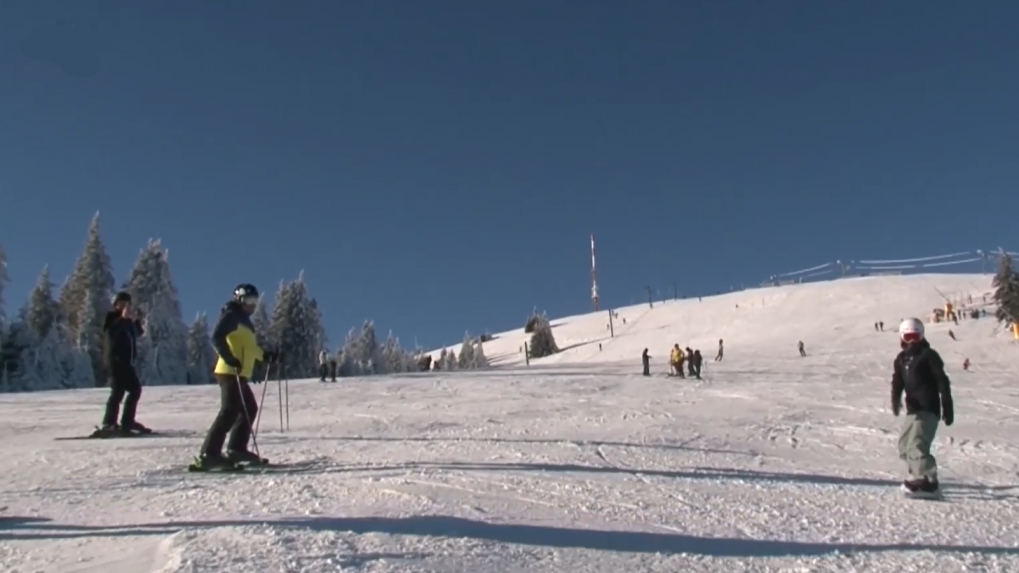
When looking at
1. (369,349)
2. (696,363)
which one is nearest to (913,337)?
(696,363)

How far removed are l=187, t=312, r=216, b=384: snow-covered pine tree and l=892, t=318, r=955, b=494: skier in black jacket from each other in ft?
184

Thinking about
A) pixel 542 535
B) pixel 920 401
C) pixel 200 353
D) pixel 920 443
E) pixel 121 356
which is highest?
pixel 200 353

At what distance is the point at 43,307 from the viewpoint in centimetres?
5781

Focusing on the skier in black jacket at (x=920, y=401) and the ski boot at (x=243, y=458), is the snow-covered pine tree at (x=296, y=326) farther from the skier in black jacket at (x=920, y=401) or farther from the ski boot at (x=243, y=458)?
the skier in black jacket at (x=920, y=401)

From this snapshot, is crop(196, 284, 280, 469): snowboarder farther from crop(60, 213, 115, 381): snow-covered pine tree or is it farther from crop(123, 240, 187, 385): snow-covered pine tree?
crop(60, 213, 115, 381): snow-covered pine tree

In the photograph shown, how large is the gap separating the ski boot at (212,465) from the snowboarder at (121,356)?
3413 millimetres

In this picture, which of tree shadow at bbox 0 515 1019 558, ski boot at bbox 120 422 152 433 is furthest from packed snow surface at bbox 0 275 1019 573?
ski boot at bbox 120 422 152 433

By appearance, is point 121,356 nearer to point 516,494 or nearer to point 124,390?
point 124,390

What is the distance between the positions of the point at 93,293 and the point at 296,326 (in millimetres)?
16455

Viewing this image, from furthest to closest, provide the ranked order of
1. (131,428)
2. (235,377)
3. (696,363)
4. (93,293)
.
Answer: (93,293) < (696,363) < (131,428) < (235,377)

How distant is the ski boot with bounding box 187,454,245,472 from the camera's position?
301 inches

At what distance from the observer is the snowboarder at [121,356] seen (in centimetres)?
1065

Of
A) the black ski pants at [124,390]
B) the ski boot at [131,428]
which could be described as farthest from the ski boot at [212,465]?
the ski boot at [131,428]

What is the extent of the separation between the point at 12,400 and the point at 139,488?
19.4m
